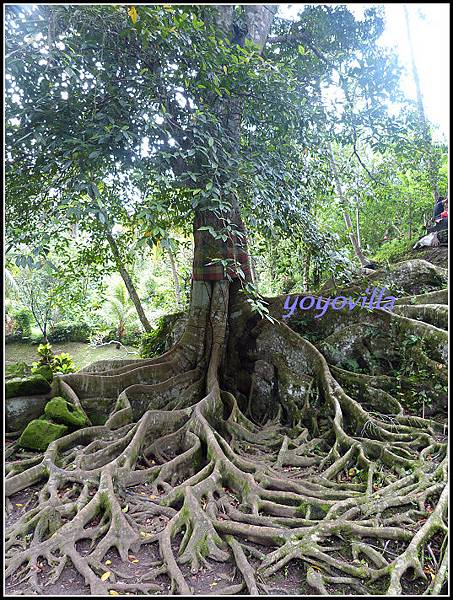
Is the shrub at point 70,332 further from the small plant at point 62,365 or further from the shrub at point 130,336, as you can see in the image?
the small plant at point 62,365

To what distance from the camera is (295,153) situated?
15.2ft

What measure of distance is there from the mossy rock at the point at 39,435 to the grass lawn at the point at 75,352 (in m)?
9.29

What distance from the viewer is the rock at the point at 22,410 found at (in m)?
4.69

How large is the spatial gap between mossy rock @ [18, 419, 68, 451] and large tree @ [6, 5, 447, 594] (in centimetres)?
24

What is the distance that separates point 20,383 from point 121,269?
4.07 m

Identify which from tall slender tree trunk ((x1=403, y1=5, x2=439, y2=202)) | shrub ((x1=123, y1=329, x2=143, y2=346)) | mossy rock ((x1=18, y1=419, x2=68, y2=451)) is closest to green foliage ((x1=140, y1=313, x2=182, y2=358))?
mossy rock ((x1=18, y1=419, x2=68, y2=451))

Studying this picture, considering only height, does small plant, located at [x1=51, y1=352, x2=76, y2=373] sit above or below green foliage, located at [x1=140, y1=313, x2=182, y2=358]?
below

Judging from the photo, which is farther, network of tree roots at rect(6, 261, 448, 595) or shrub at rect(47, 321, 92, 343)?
shrub at rect(47, 321, 92, 343)

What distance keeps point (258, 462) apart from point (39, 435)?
2459 millimetres

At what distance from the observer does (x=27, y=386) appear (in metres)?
4.76

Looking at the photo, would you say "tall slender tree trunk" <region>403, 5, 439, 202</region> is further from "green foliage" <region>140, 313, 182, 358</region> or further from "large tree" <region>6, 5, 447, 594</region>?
"green foliage" <region>140, 313, 182, 358</region>

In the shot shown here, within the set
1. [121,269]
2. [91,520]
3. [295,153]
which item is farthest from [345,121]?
[121,269]

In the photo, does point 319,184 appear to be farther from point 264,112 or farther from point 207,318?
point 207,318

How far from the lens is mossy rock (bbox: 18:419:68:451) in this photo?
431 centimetres
